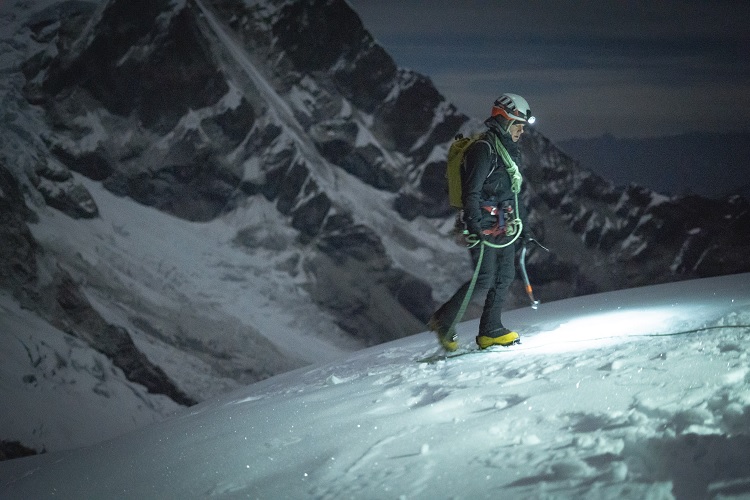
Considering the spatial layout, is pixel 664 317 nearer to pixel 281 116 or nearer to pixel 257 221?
pixel 257 221

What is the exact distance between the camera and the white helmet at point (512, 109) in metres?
6.16

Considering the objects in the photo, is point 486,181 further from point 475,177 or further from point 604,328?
point 604,328

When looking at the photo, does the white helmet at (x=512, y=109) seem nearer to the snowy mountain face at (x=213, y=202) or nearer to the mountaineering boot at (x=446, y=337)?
the mountaineering boot at (x=446, y=337)

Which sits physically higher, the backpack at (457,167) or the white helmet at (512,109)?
the white helmet at (512,109)

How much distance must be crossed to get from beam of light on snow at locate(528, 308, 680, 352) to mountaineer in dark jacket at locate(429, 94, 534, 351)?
0.50 meters

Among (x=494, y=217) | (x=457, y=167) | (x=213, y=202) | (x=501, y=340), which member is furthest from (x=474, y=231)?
(x=213, y=202)

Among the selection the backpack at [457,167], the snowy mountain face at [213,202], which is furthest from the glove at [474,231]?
the snowy mountain face at [213,202]

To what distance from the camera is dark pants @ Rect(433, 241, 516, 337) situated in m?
6.24

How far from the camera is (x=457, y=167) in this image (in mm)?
6199

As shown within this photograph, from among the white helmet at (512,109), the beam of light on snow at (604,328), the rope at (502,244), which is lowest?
the beam of light on snow at (604,328)

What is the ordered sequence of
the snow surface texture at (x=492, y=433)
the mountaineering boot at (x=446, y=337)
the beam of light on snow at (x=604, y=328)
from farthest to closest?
the mountaineering boot at (x=446, y=337), the beam of light on snow at (x=604, y=328), the snow surface texture at (x=492, y=433)

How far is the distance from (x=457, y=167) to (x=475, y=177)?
0.92 ft

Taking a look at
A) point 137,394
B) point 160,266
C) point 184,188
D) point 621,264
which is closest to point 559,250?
point 621,264

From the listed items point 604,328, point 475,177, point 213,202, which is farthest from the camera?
point 213,202
